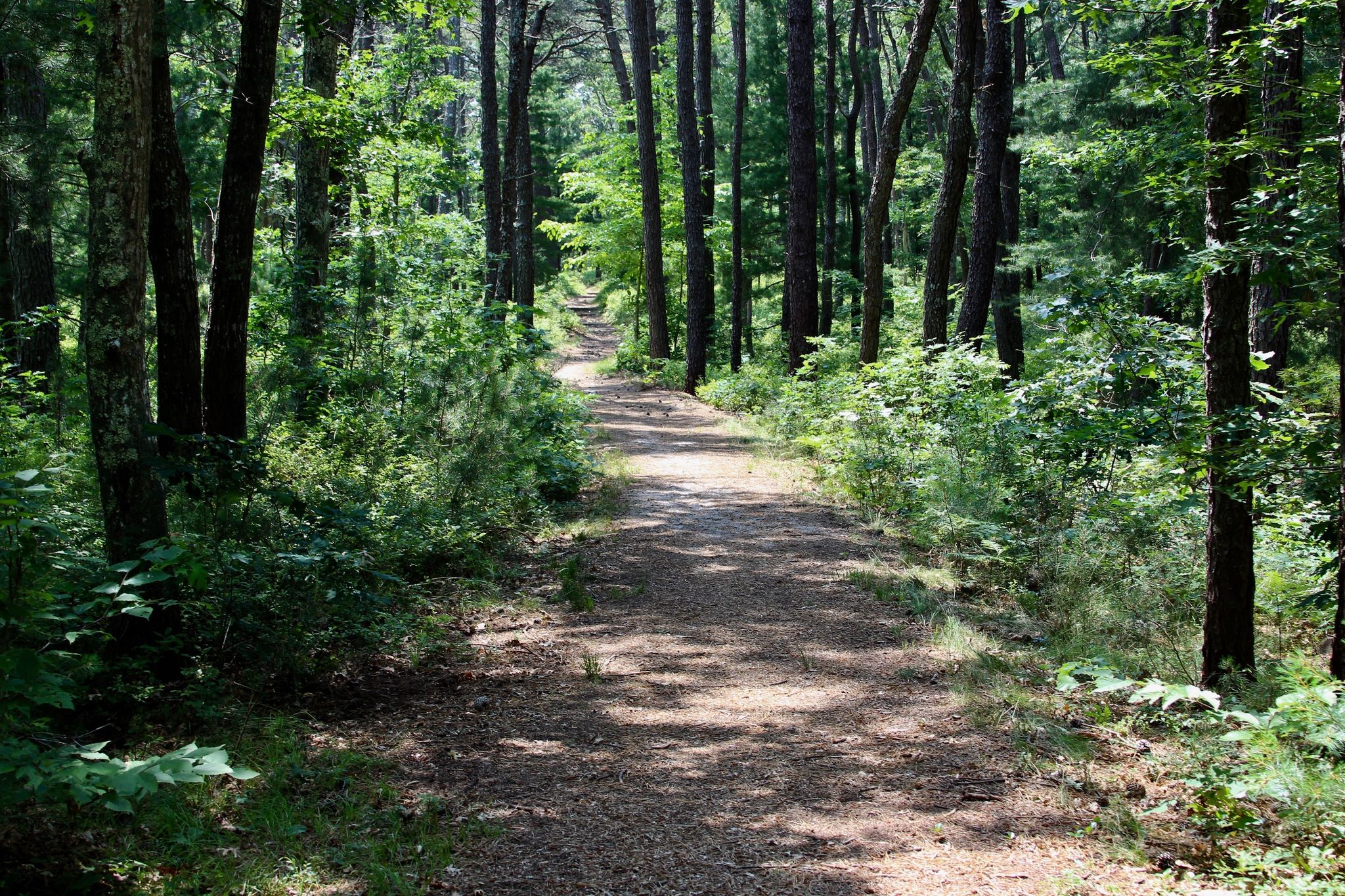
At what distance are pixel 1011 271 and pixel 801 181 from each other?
691cm

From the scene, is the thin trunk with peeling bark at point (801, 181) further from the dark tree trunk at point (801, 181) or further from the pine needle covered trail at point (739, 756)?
the pine needle covered trail at point (739, 756)

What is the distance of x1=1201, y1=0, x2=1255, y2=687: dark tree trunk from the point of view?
4375 mm

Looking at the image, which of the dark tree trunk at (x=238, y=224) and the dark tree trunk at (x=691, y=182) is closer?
the dark tree trunk at (x=238, y=224)

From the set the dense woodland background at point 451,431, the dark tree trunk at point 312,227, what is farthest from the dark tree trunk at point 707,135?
the dark tree trunk at point 312,227

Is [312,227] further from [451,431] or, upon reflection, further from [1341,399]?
[1341,399]

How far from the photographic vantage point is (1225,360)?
179 inches

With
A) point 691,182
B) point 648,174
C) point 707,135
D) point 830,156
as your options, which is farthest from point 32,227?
point 830,156

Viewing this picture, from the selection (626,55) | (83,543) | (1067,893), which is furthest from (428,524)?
(626,55)

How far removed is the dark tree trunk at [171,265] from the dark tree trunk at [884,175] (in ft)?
29.7

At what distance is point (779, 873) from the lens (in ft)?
11.1

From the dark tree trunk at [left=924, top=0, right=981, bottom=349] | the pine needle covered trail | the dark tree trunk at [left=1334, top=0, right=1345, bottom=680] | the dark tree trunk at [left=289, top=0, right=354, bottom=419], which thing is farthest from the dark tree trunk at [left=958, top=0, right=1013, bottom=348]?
the dark tree trunk at [left=1334, top=0, right=1345, bottom=680]

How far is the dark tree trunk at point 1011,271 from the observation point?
19.8 m

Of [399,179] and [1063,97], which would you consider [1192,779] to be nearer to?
[1063,97]

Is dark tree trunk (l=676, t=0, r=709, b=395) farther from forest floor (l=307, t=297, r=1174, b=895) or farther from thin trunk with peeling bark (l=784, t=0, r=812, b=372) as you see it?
forest floor (l=307, t=297, r=1174, b=895)
